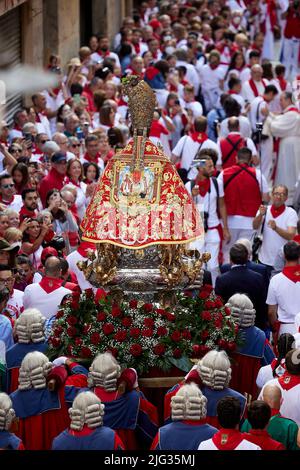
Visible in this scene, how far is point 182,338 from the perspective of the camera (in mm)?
10805

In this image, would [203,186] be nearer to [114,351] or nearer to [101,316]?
[101,316]

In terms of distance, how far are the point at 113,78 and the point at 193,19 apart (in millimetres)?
7971

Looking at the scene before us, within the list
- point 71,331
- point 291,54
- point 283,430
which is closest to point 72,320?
point 71,331

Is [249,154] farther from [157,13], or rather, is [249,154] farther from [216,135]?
[157,13]

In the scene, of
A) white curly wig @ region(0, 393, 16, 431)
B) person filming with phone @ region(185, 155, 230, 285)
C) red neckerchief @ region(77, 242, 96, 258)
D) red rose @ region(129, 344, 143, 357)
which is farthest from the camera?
person filming with phone @ region(185, 155, 230, 285)

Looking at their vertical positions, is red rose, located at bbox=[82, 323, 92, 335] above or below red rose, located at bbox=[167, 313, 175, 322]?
below

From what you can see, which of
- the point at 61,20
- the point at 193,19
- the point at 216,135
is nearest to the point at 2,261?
the point at 216,135

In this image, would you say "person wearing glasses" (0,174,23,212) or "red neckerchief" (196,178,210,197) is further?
"red neckerchief" (196,178,210,197)

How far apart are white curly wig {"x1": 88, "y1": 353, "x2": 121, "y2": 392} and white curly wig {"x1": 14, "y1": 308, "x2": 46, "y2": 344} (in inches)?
33.8

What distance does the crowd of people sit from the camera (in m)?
8.93

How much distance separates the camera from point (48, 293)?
459 inches

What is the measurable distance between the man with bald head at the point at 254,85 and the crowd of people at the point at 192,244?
3 cm

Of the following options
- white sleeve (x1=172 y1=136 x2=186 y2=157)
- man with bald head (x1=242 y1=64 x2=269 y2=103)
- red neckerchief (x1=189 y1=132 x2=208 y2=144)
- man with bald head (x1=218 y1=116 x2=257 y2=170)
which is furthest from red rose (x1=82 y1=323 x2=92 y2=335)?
man with bald head (x1=242 y1=64 x2=269 y2=103)

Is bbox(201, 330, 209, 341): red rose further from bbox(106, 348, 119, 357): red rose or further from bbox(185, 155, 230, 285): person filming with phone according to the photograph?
bbox(185, 155, 230, 285): person filming with phone
